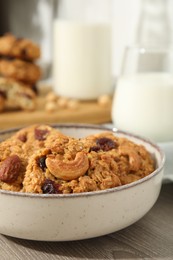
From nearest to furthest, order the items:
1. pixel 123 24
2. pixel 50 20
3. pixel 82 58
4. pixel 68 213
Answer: pixel 68 213
pixel 82 58
pixel 123 24
pixel 50 20

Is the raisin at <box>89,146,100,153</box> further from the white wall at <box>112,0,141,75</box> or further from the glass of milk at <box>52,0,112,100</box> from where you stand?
the white wall at <box>112,0,141,75</box>

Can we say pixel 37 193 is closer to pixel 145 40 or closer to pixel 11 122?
pixel 11 122

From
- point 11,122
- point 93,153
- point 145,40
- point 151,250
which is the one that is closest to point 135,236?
point 151,250

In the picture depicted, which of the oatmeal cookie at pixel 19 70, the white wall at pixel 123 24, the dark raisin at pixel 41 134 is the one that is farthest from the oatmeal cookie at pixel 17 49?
the dark raisin at pixel 41 134

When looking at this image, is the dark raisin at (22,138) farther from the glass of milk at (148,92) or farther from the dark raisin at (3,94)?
the dark raisin at (3,94)

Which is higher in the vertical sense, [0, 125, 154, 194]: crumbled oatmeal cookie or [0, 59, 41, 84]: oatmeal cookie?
[0, 125, 154, 194]: crumbled oatmeal cookie

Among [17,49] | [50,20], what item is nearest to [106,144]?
[17,49]

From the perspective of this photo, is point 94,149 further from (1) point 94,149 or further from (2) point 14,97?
(2) point 14,97

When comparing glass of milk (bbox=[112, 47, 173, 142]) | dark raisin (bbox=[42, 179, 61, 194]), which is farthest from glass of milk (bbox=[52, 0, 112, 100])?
dark raisin (bbox=[42, 179, 61, 194])
